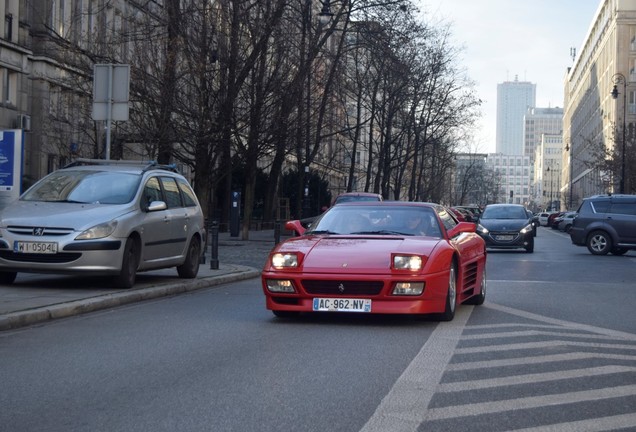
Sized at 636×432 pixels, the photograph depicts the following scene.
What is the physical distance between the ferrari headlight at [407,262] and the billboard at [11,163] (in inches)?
318

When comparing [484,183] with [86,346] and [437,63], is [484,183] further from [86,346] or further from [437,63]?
[86,346]

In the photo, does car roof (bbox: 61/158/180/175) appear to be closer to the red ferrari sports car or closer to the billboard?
the billboard

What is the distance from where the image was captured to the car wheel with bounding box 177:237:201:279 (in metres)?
16.0

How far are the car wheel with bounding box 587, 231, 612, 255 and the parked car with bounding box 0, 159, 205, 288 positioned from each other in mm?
18344

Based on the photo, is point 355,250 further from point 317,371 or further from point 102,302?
point 102,302

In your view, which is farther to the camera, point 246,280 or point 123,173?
point 246,280

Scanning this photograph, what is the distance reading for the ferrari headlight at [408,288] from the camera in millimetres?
10234

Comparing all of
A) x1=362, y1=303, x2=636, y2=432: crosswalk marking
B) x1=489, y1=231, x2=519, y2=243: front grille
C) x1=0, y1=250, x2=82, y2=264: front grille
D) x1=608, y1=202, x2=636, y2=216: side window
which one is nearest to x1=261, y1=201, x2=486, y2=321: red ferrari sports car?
x1=362, y1=303, x2=636, y2=432: crosswalk marking

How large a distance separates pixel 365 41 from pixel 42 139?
582 inches

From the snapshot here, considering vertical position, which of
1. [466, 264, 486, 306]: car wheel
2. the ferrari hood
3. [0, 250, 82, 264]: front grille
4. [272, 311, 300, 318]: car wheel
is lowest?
[272, 311, 300, 318]: car wheel

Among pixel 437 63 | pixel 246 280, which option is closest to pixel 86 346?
pixel 246 280

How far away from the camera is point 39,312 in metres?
10.5

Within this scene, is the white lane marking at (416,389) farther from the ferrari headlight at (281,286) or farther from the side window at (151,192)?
the side window at (151,192)

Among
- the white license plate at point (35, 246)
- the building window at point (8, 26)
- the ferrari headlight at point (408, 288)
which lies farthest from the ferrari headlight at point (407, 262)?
the building window at point (8, 26)
